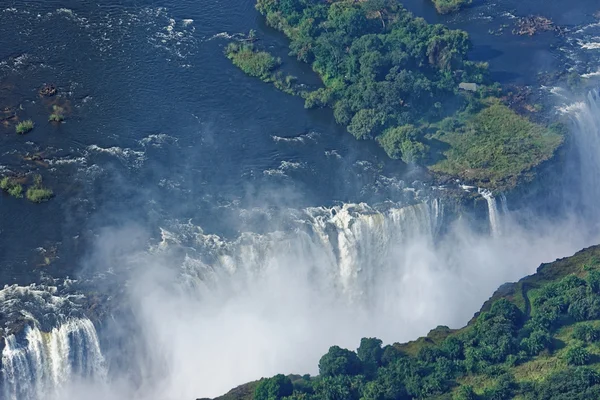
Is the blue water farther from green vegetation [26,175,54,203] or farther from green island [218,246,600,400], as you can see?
green island [218,246,600,400]

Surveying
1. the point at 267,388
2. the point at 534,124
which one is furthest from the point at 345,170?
the point at 267,388

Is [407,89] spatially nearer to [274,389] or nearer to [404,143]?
[404,143]

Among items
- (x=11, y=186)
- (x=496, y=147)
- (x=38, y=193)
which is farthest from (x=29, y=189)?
(x=496, y=147)

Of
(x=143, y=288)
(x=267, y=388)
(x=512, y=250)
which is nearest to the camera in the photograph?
(x=267, y=388)

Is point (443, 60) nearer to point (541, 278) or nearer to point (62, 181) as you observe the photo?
point (541, 278)

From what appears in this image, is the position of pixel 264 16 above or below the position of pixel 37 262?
above

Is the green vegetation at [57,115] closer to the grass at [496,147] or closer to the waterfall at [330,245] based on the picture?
the waterfall at [330,245]
